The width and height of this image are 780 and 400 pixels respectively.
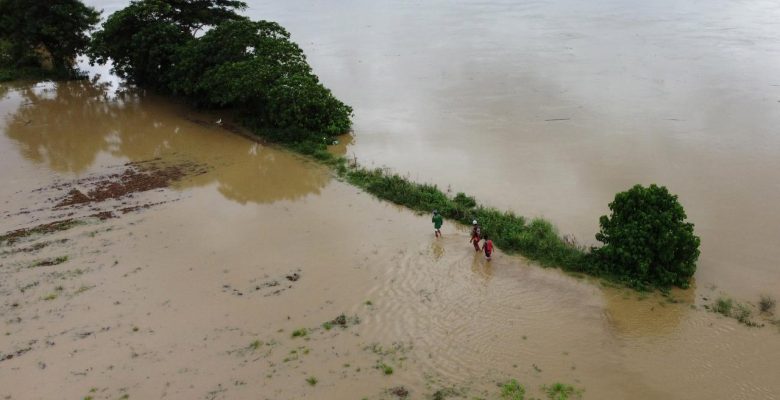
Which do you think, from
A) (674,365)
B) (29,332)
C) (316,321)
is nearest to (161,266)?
(29,332)

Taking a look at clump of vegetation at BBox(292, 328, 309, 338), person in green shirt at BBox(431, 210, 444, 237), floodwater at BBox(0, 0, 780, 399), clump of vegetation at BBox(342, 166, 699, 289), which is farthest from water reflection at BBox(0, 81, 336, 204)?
clump of vegetation at BBox(342, 166, 699, 289)

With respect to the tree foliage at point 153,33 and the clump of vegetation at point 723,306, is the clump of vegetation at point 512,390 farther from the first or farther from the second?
the tree foliage at point 153,33

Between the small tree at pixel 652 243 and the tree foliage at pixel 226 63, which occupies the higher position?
the tree foliage at pixel 226 63

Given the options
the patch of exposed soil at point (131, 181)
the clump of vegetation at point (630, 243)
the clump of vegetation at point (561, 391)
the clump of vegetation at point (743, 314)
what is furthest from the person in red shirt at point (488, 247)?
the patch of exposed soil at point (131, 181)

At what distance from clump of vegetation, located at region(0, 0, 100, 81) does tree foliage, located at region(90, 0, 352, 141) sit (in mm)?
4309

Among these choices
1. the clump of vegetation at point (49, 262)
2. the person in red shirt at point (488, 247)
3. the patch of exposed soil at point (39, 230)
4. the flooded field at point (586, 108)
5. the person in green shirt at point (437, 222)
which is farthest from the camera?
the flooded field at point (586, 108)

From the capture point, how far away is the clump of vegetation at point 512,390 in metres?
9.23

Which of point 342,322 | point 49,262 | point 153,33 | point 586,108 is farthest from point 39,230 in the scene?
point 586,108

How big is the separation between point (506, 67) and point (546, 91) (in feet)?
13.3

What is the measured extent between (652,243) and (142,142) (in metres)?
17.9

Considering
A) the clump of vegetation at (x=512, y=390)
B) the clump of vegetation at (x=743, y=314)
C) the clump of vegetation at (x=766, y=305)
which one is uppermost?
the clump of vegetation at (x=766, y=305)

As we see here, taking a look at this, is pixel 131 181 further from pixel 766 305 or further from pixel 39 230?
pixel 766 305

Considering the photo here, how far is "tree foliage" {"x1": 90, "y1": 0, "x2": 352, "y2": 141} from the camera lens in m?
20.5

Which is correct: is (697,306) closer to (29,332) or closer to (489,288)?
(489,288)
